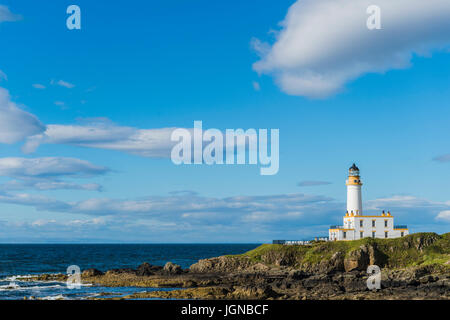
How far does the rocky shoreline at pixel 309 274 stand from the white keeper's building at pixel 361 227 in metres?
6.42

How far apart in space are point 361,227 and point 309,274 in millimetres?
20688

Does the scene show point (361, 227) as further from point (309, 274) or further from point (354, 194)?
point (309, 274)

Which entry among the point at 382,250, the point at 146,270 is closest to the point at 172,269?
the point at 146,270

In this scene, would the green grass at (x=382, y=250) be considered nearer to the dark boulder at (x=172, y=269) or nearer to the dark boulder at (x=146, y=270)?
the dark boulder at (x=172, y=269)

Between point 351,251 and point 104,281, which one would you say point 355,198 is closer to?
point 351,251

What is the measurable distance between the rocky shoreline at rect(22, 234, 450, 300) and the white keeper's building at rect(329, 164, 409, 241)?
642 centimetres

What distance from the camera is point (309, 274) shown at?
62219mm

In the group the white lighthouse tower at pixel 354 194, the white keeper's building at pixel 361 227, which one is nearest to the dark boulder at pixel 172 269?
the white keeper's building at pixel 361 227

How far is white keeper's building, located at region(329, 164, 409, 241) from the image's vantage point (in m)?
78.6

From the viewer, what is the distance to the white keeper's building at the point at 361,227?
7862 centimetres
